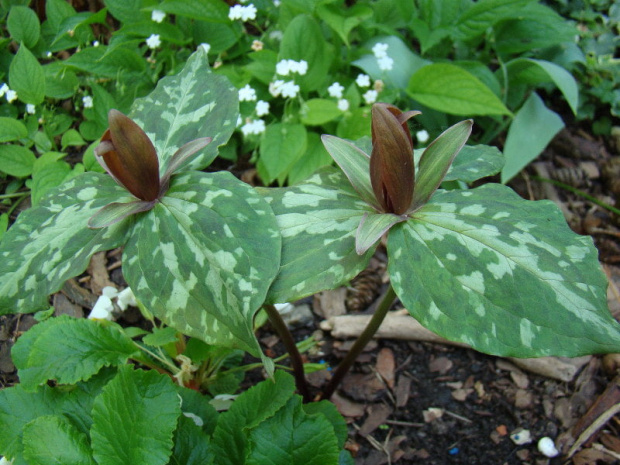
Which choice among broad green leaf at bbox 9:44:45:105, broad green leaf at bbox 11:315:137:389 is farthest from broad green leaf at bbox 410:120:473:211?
broad green leaf at bbox 9:44:45:105

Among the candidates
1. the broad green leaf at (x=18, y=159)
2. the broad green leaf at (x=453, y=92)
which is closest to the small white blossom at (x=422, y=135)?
the broad green leaf at (x=453, y=92)

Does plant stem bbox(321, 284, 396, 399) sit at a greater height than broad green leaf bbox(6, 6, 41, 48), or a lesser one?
lesser

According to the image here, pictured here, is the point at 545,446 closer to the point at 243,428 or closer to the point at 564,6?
the point at 243,428

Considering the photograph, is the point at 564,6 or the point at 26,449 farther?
the point at 564,6

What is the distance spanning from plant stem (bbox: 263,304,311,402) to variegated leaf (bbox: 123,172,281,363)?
0.23 metres

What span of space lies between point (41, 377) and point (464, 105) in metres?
1.60

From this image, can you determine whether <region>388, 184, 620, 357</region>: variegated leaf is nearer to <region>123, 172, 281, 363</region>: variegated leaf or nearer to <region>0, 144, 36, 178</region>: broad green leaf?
<region>123, 172, 281, 363</region>: variegated leaf

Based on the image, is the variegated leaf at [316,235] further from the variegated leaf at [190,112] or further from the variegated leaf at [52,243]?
the variegated leaf at [52,243]

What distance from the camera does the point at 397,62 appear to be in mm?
2195

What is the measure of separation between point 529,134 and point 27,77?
1849mm

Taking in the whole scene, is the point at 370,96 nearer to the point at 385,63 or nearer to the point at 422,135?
the point at 385,63

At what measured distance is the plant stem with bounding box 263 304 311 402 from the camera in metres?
1.21

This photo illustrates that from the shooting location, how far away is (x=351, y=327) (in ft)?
5.85

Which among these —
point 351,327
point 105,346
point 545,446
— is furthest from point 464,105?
point 105,346
